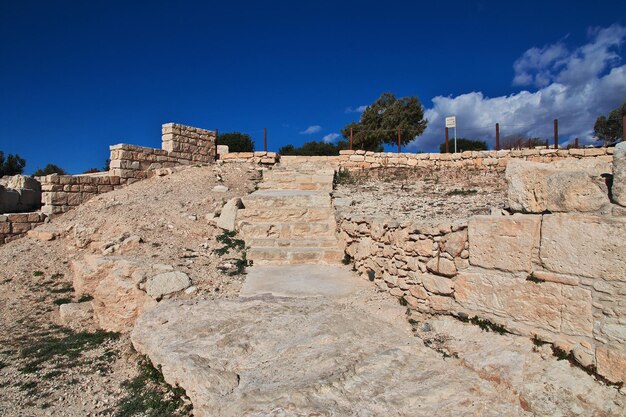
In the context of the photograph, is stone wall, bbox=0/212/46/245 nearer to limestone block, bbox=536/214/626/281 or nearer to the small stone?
the small stone

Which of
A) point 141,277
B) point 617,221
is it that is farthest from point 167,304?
point 617,221

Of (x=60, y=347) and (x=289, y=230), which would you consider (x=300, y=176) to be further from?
(x=60, y=347)

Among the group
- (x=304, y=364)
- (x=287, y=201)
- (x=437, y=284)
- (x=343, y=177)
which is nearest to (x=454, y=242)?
(x=437, y=284)

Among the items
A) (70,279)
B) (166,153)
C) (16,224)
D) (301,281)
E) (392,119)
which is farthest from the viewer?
(392,119)

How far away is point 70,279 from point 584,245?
7808 millimetres

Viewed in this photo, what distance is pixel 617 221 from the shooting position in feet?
9.84

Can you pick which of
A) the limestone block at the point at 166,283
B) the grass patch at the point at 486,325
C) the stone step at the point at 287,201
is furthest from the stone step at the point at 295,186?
the grass patch at the point at 486,325

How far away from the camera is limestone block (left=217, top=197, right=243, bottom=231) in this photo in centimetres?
759

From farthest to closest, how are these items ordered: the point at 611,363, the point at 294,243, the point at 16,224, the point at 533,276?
the point at 16,224 → the point at 294,243 → the point at 533,276 → the point at 611,363

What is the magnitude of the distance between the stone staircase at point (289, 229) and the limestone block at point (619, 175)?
3.95 metres

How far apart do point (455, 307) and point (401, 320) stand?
0.60m

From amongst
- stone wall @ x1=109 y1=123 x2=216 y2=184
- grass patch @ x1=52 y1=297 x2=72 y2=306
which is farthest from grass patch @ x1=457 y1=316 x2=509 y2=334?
stone wall @ x1=109 y1=123 x2=216 y2=184

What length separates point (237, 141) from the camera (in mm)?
24344

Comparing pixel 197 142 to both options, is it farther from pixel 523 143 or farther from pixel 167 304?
pixel 523 143
